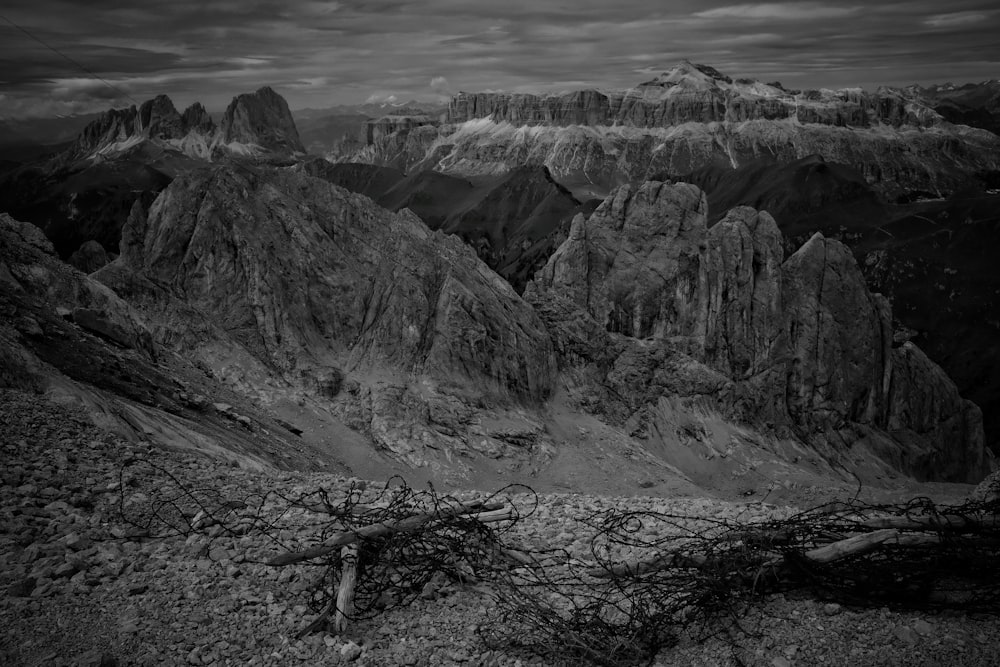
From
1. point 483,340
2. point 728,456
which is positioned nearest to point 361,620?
point 483,340

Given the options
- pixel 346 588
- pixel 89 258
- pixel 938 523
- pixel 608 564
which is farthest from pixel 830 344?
pixel 346 588

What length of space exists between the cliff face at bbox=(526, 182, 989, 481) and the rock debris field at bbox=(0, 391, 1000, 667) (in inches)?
2312

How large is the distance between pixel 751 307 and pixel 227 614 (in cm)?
7479

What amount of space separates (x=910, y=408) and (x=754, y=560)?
88.9 m

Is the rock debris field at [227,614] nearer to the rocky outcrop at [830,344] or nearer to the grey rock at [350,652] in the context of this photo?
the grey rock at [350,652]

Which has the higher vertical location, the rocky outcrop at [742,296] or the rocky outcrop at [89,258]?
the rocky outcrop at [89,258]

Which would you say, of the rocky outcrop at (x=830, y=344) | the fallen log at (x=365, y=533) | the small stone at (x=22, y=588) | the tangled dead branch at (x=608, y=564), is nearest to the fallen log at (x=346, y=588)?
the tangled dead branch at (x=608, y=564)

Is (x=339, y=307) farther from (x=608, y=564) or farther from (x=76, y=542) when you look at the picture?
(x=608, y=564)

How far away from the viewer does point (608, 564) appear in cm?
1076

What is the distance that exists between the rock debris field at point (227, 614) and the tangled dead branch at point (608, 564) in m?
0.20

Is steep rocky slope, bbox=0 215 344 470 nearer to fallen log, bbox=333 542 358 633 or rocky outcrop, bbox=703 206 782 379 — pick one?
fallen log, bbox=333 542 358 633

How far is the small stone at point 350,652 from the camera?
8.83m

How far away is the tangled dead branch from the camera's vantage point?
8.99 m

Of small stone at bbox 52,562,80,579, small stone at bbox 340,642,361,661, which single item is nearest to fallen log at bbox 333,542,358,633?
small stone at bbox 340,642,361,661
